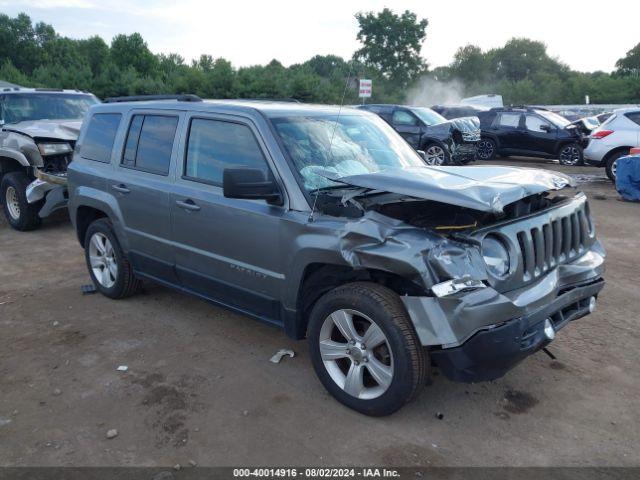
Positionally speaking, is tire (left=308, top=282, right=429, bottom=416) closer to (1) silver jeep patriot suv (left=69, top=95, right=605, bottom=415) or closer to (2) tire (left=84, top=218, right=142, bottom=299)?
(1) silver jeep patriot suv (left=69, top=95, right=605, bottom=415)

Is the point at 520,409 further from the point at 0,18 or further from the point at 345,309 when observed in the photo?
the point at 0,18

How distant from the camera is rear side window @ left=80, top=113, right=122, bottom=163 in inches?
205

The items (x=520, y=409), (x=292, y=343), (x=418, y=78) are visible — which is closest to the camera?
(x=520, y=409)

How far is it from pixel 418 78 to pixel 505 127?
3740 centimetres

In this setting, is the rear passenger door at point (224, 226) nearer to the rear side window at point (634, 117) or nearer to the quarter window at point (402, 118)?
the rear side window at point (634, 117)

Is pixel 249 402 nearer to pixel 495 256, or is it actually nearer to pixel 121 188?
pixel 495 256

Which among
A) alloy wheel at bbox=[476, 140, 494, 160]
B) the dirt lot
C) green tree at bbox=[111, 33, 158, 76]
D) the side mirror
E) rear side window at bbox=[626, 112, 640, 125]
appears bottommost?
the dirt lot

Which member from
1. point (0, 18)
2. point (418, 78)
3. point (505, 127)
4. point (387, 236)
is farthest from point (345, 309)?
point (0, 18)

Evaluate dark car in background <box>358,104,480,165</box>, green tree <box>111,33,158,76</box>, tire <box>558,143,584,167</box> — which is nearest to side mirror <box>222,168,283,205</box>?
dark car in background <box>358,104,480,165</box>

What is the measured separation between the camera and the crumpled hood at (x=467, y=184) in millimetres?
3004

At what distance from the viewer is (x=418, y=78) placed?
5200cm

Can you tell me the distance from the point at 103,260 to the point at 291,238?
2715mm

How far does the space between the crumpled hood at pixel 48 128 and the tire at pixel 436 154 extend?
8.56 meters

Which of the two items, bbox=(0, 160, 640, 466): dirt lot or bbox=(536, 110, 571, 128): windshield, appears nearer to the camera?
bbox=(0, 160, 640, 466): dirt lot
